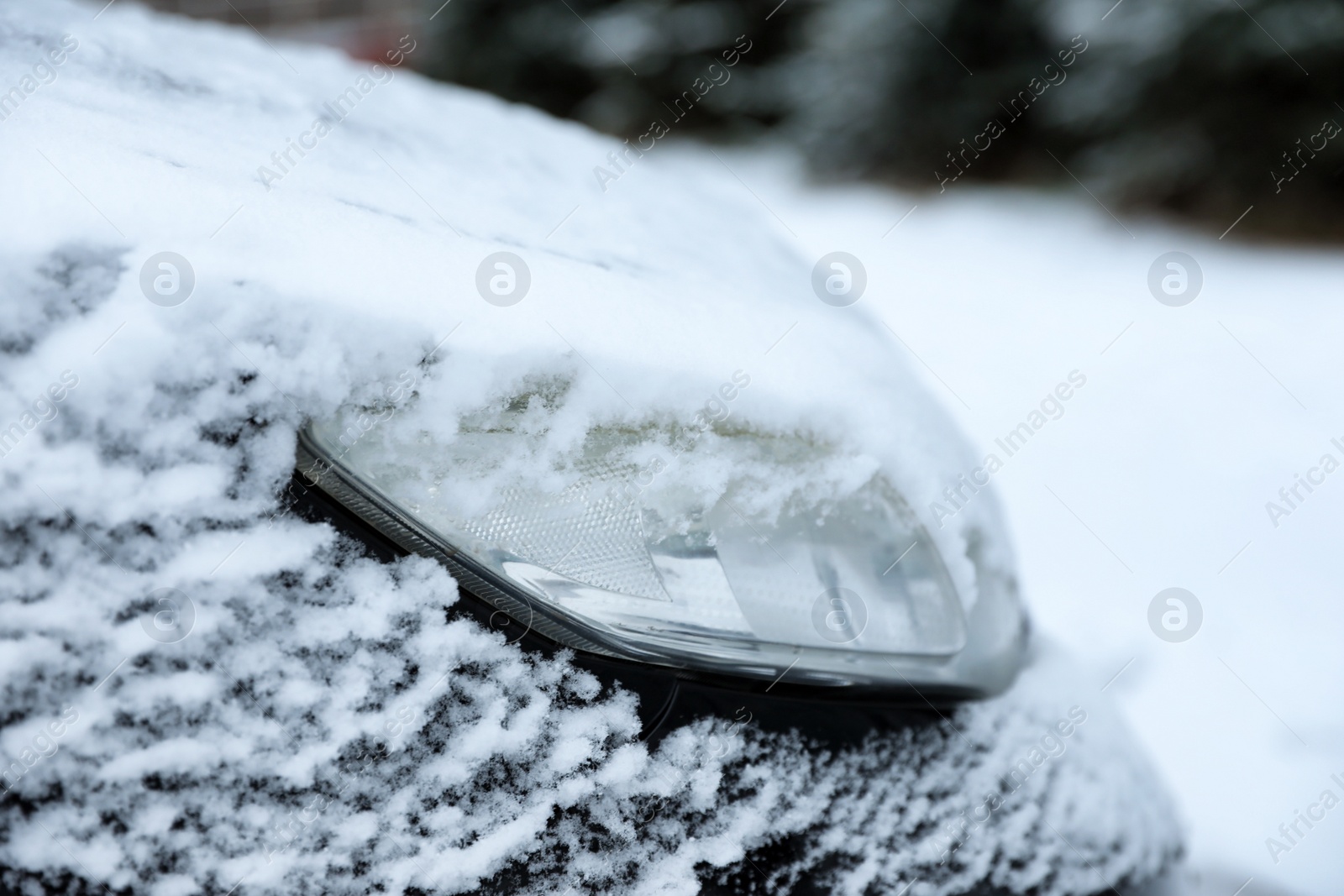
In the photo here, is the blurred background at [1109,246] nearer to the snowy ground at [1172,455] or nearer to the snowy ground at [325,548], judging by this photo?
the snowy ground at [1172,455]

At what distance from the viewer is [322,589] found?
73 cm

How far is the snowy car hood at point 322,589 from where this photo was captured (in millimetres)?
664

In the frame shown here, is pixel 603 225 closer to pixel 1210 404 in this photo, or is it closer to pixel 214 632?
pixel 214 632

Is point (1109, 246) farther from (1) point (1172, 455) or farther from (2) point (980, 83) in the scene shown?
(1) point (1172, 455)

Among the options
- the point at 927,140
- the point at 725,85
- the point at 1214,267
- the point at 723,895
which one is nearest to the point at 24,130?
the point at 723,895

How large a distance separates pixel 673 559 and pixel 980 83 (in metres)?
6.23

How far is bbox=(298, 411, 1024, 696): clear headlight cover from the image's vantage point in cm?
77

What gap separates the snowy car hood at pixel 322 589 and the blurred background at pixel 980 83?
5.29 meters

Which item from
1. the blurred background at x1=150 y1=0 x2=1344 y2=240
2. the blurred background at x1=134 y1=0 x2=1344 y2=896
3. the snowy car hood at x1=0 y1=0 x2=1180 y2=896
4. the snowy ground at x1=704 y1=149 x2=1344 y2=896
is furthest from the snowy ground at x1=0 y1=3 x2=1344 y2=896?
the blurred background at x1=150 y1=0 x2=1344 y2=240

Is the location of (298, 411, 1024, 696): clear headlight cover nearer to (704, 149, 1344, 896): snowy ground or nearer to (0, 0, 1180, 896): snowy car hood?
(0, 0, 1180, 896): snowy car hood

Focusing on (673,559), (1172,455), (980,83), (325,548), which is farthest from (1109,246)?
(325,548)

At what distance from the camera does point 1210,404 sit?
3.38 m

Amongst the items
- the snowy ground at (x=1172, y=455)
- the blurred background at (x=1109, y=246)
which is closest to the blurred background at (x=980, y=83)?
the blurred background at (x=1109, y=246)

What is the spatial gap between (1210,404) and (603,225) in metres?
3.18
